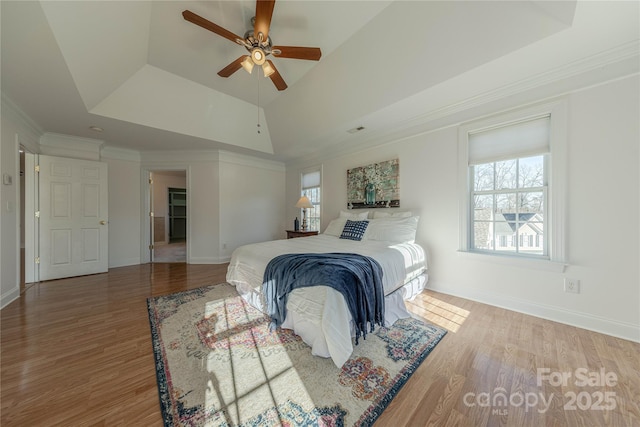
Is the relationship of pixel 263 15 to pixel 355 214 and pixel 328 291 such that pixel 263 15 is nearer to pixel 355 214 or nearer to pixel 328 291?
pixel 328 291

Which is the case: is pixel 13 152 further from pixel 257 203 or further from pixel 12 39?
pixel 257 203

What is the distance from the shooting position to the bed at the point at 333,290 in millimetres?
1625

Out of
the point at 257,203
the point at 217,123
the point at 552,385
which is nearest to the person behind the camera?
the point at 552,385

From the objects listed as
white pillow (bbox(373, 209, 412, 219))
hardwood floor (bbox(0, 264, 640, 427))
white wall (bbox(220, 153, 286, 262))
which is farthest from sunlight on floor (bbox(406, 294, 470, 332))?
white wall (bbox(220, 153, 286, 262))

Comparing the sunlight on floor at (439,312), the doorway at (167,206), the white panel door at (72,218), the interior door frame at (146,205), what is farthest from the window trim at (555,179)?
the doorway at (167,206)

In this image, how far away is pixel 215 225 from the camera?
15.9 feet

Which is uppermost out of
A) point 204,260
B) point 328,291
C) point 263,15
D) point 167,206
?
point 263,15

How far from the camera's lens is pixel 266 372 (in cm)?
154

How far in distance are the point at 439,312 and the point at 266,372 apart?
1925 mm

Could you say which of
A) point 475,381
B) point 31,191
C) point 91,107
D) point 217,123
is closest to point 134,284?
point 31,191

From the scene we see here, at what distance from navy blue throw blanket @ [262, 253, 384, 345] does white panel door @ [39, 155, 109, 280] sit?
383 cm

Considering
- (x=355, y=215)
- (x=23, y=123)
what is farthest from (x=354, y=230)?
(x=23, y=123)

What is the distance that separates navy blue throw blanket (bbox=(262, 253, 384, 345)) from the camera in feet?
5.75

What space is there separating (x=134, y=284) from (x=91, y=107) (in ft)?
8.32
